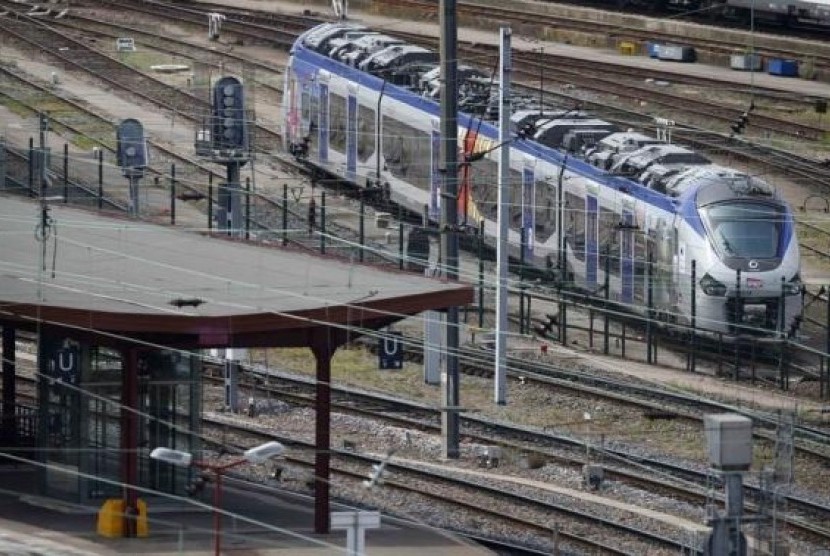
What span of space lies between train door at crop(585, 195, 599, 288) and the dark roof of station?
26.6 ft

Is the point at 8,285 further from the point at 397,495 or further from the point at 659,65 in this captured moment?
the point at 659,65

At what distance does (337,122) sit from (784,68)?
14.8m

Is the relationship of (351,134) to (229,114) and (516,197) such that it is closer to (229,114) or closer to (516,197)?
(516,197)

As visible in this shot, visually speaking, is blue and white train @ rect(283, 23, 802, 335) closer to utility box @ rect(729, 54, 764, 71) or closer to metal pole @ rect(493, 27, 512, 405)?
metal pole @ rect(493, 27, 512, 405)

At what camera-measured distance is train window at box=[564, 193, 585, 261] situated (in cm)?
3912

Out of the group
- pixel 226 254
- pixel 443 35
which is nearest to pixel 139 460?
pixel 226 254

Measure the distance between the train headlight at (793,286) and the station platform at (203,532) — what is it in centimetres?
1018

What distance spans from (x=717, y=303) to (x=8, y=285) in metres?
12.4

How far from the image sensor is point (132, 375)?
26.4 m

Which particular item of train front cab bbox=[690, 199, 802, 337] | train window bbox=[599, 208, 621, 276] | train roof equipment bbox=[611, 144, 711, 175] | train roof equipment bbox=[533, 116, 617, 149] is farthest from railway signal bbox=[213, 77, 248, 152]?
train front cab bbox=[690, 199, 802, 337]

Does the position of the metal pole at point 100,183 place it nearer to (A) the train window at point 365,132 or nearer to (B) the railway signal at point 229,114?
(A) the train window at point 365,132

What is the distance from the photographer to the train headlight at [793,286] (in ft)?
120

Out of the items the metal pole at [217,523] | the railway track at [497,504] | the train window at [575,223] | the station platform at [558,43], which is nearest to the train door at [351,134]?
the train window at [575,223]

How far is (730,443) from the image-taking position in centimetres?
2088
